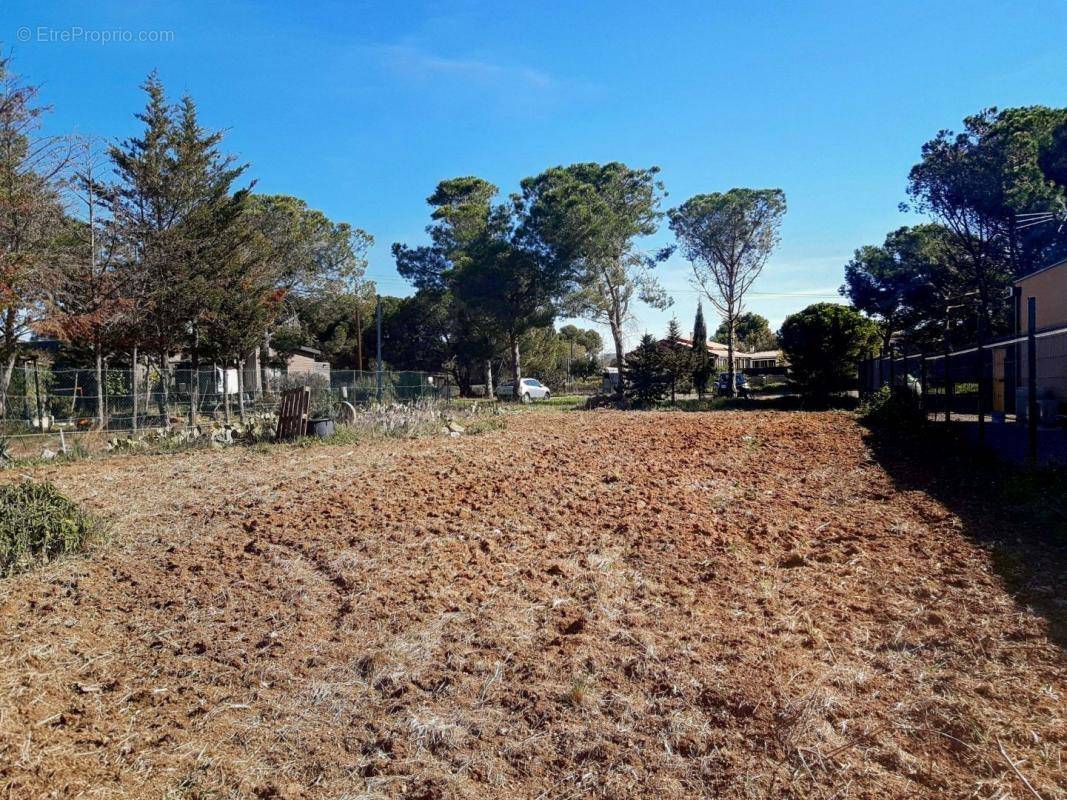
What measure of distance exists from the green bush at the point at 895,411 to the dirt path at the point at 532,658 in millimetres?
7754

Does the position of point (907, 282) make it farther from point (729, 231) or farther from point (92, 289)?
point (92, 289)

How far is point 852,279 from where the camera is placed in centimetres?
3675

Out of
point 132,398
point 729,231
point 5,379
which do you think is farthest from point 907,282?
point 5,379

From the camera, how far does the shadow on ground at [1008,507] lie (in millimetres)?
4094

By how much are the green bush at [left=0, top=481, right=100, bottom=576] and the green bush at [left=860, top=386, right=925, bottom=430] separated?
12.8 metres

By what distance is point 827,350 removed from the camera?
24406mm

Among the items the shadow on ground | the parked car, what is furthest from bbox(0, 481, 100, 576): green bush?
the parked car

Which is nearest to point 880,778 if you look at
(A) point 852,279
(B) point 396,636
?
(B) point 396,636

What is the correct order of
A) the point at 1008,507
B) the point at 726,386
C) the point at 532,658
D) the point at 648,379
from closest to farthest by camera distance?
1. the point at 532,658
2. the point at 1008,507
3. the point at 648,379
4. the point at 726,386

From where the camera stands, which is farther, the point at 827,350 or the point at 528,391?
the point at 528,391

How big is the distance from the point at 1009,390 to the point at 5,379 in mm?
21465

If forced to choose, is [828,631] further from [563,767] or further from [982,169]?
[982,169]

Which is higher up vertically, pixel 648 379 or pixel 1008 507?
pixel 648 379

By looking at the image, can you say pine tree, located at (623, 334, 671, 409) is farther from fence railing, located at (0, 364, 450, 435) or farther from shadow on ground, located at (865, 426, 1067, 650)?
shadow on ground, located at (865, 426, 1067, 650)
